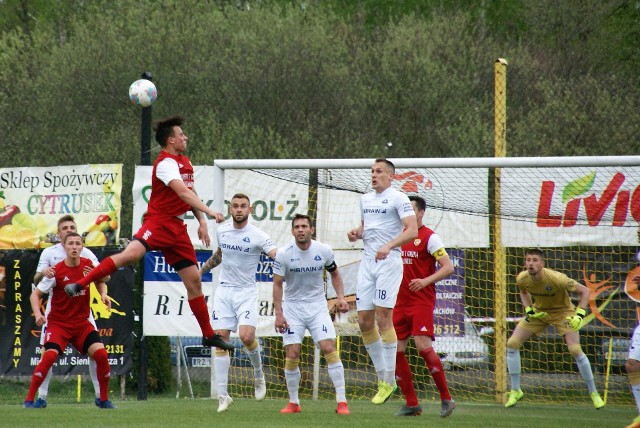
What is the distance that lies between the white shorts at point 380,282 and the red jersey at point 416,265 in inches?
13.7

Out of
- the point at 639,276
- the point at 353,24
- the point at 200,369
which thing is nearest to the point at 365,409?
the point at 639,276

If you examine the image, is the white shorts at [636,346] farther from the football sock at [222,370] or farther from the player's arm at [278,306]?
the football sock at [222,370]

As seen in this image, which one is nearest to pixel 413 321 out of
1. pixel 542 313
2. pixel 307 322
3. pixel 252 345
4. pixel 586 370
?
pixel 307 322

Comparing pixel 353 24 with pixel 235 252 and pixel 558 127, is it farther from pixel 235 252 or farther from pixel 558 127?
pixel 235 252

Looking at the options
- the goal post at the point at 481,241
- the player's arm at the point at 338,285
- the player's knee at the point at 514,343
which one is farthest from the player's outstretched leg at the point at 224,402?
the player's knee at the point at 514,343

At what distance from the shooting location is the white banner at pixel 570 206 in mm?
13719

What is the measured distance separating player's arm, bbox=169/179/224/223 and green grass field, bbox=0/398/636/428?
6.29 feet

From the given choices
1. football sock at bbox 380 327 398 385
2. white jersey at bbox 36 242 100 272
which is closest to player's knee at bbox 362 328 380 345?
football sock at bbox 380 327 398 385

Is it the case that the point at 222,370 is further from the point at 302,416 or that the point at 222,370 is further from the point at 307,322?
the point at 302,416

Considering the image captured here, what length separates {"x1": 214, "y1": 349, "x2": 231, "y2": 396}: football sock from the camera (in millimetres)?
11617

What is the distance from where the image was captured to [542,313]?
42.1 feet

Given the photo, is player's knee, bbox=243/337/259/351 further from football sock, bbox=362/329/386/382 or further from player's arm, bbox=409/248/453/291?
player's arm, bbox=409/248/453/291

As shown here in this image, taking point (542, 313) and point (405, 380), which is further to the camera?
point (542, 313)

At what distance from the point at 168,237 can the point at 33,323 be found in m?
5.86
